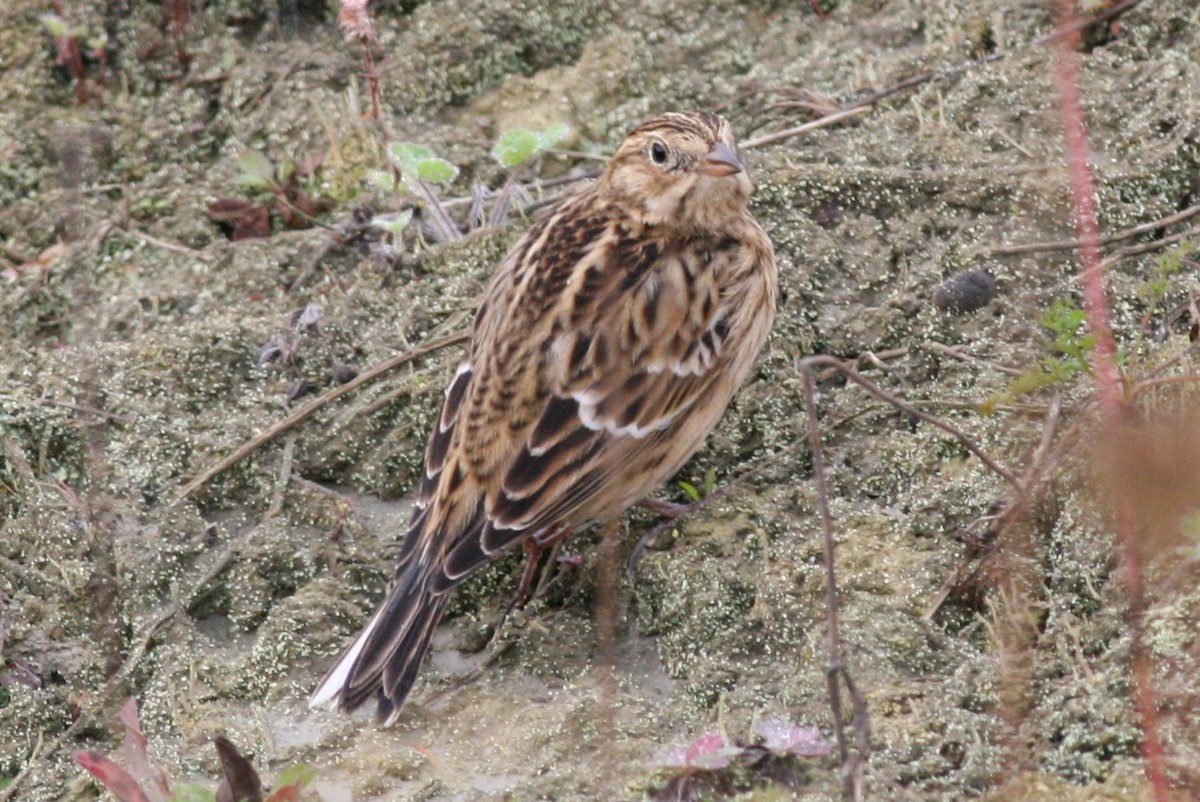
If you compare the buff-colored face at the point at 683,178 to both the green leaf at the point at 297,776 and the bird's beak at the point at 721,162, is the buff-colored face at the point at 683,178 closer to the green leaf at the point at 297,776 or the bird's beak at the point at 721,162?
the bird's beak at the point at 721,162

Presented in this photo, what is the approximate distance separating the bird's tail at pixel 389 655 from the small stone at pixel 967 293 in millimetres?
2197

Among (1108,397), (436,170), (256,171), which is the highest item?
(1108,397)

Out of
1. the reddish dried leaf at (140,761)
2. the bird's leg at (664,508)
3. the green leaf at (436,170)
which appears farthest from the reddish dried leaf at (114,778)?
the green leaf at (436,170)

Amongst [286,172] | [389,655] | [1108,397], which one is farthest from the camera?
[286,172]

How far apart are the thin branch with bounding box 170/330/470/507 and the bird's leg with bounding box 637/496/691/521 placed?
43.2 inches

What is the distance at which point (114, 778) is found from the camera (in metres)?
4.24

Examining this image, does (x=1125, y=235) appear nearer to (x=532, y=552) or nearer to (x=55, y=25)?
(x=532, y=552)

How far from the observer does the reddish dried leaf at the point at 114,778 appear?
4.23 m

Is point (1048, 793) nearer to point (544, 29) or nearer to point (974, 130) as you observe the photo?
point (974, 130)

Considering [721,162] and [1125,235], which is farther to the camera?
[1125,235]

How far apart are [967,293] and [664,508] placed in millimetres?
1405

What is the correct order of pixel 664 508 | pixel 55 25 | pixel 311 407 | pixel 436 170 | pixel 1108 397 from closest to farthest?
pixel 1108 397, pixel 664 508, pixel 311 407, pixel 436 170, pixel 55 25

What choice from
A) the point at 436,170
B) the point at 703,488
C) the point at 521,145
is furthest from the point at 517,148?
the point at 703,488

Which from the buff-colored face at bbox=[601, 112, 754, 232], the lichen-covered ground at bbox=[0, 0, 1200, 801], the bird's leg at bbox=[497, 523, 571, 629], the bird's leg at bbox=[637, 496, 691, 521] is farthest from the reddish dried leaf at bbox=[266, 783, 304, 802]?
the buff-colored face at bbox=[601, 112, 754, 232]
